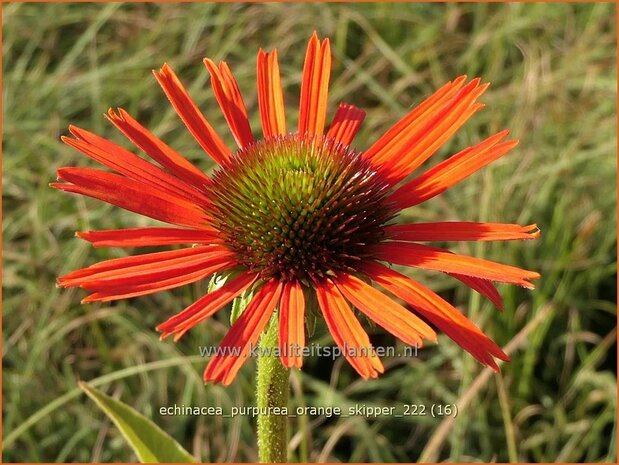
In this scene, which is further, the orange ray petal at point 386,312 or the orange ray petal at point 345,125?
the orange ray petal at point 345,125

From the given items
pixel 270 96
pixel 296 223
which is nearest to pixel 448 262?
pixel 296 223

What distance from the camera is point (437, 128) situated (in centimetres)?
117

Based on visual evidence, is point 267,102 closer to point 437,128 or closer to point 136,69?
point 437,128

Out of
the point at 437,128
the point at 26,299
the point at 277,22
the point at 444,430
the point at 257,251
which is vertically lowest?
the point at 444,430

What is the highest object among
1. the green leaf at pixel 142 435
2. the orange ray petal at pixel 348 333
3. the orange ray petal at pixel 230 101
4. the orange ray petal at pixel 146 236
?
the orange ray petal at pixel 230 101

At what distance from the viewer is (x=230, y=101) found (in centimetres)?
123

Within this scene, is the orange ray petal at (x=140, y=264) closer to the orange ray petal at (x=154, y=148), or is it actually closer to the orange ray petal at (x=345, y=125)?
Answer: the orange ray petal at (x=154, y=148)

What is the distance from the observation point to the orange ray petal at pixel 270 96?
4.07 feet

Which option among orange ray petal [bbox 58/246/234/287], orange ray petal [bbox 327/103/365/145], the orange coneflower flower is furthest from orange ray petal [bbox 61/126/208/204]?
orange ray petal [bbox 327/103/365/145]

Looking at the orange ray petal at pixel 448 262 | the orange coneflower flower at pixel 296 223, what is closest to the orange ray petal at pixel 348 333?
the orange coneflower flower at pixel 296 223

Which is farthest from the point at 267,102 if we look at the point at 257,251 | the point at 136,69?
the point at 136,69

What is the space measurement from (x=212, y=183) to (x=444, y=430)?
966 mm

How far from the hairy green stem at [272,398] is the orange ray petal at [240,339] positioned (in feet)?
0.14

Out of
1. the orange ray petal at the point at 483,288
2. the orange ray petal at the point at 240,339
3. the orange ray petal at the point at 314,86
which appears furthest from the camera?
the orange ray petal at the point at 314,86
